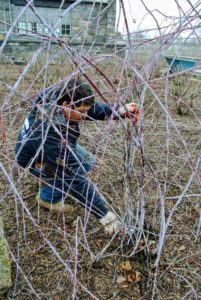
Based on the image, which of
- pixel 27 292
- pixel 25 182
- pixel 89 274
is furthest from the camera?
pixel 25 182

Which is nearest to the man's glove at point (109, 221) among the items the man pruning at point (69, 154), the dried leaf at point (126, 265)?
the man pruning at point (69, 154)

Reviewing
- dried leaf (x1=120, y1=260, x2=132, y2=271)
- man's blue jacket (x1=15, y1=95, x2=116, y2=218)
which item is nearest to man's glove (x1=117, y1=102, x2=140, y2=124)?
man's blue jacket (x1=15, y1=95, x2=116, y2=218)

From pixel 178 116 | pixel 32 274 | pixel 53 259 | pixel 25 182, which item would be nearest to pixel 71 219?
pixel 53 259

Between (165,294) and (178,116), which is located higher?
(178,116)

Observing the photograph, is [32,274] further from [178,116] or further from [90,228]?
[178,116]

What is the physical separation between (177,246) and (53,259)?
65 centimetres

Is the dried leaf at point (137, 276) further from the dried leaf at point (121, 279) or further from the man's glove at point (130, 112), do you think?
the man's glove at point (130, 112)

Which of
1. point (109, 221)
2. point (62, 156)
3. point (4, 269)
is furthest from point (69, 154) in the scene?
point (4, 269)

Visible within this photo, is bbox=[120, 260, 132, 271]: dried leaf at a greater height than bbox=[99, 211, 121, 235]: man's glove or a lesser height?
lesser

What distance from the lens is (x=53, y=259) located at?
157 cm

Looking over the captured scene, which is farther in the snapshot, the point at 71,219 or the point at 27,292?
the point at 71,219

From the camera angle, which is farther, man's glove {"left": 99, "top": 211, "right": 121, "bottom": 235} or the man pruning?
man's glove {"left": 99, "top": 211, "right": 121, "bottom": 235}

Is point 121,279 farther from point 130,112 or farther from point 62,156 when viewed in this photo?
point 130,112

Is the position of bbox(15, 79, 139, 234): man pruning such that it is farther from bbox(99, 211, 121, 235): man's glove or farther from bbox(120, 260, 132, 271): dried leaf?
bbox(120, 260, 132, 271): dried leaf
